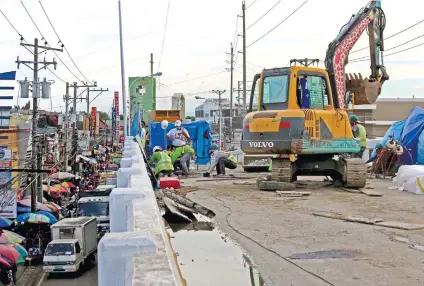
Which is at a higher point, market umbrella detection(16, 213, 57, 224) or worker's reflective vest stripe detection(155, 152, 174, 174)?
worker's reflective vest stripe detection(155, 152, 174, 174)

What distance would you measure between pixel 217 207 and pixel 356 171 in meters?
4.60

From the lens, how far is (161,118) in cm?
3984

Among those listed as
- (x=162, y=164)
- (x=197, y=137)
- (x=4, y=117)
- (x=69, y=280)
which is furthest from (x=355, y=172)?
(x=4, y=117)

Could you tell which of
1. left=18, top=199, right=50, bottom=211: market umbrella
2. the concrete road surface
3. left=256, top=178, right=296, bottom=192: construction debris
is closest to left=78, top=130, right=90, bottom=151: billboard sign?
left=18, top=199, right=50, bottom=211: market umbrella

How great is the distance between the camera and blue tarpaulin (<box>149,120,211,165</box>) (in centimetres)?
3216

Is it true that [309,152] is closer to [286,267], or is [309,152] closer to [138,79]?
[286,267]

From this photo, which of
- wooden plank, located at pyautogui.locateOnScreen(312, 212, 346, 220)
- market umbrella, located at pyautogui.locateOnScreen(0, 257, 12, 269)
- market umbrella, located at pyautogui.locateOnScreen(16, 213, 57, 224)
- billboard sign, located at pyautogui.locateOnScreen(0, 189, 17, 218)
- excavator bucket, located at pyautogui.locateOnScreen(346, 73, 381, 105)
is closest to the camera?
wooden plank, located at pyautogui.locateOnScreen(312, 212, 346, 220)

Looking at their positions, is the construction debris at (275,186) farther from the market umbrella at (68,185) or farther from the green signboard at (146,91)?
the green signboard at (146,91)

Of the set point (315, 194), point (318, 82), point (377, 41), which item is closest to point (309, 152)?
point (315, 194)

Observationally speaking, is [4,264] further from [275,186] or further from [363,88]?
[363,88]

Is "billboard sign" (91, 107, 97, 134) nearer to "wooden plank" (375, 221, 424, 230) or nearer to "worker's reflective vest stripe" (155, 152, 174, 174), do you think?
"worker's reflective vest stripe" (155, 152, 174, 174)

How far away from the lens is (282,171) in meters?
15.0

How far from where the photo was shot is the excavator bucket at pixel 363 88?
1570 cm

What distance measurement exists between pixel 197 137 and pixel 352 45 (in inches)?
671
